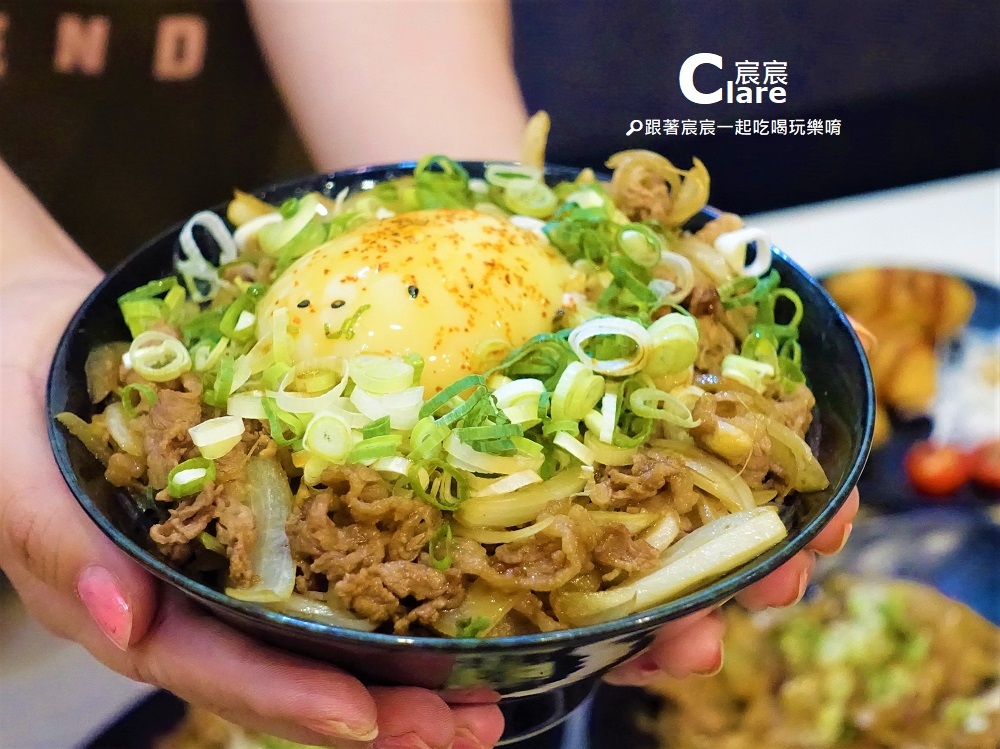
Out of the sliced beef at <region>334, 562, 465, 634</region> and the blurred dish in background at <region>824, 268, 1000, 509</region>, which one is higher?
the sliced beef at <region>334, 562, 465, 634</region>

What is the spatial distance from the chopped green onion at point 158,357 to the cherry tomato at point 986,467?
7.78 feet

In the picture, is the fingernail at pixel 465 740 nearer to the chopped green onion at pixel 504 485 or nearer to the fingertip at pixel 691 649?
the fingertip at pixel 691 649

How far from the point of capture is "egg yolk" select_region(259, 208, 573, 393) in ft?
4.93

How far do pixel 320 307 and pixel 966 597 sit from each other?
2.03m

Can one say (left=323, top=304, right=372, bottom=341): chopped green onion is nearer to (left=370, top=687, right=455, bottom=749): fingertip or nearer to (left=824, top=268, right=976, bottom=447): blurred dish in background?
(left=370, top=687, right=455, bottom=749): fingertip

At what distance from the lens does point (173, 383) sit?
1.53 meters

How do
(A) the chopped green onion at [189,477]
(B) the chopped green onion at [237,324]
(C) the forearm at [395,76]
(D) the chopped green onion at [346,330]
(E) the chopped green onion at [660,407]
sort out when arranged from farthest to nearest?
1. (C) the forearm at [395,76]
2. (B) the chopped green onion at [237,324]
3. (D) the chopped green onion at [346,330]
4. (E) the chopped green onion at [660,407]
5. (A) the chopped green onion at [189,477]

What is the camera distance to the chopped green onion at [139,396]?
147 centimetres

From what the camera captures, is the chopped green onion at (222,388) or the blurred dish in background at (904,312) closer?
the chopped green onion at (222,388)

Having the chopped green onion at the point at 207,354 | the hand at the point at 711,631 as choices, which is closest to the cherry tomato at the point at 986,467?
the hand at the point at 711,631

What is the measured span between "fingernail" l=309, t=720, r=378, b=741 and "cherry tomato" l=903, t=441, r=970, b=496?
197 cm

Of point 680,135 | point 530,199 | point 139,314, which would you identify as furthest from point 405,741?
point 680,135

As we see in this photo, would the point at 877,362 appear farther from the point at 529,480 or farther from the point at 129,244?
the point at 129,244

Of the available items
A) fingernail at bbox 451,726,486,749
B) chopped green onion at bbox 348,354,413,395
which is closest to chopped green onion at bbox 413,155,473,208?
chopped green onion at bbox 348,354,413,395
